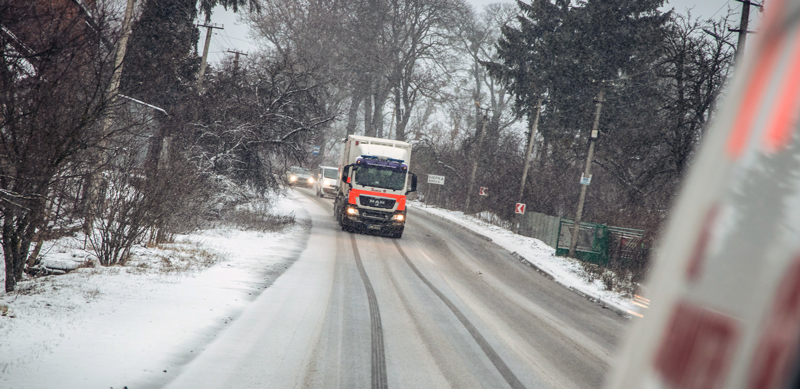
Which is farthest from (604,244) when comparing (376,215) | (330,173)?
(330,173)

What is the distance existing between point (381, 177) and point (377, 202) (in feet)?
3.31

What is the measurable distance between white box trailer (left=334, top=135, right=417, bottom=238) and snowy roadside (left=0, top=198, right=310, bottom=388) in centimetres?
820

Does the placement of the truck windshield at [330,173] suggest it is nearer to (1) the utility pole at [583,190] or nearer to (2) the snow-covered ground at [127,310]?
(1) the utility pole at [583,190]

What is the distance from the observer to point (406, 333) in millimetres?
8109

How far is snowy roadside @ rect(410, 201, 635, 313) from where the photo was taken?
13672 millimetres

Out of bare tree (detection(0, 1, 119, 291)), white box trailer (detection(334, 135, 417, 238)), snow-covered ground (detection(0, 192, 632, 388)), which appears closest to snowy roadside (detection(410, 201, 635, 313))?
snow-covered ground (detection(0, 192, 632, 388))

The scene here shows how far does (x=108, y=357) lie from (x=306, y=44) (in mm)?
39656

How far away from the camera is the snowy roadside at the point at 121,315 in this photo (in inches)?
207

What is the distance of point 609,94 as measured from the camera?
3328 cm

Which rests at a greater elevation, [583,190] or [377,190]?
[583,190]

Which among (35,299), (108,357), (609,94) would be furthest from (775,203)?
(609,94)

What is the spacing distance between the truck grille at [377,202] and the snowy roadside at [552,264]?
4767 mm

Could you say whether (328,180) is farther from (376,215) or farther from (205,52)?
(376,215)

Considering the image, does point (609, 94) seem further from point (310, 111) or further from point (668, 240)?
point (668, 240)
